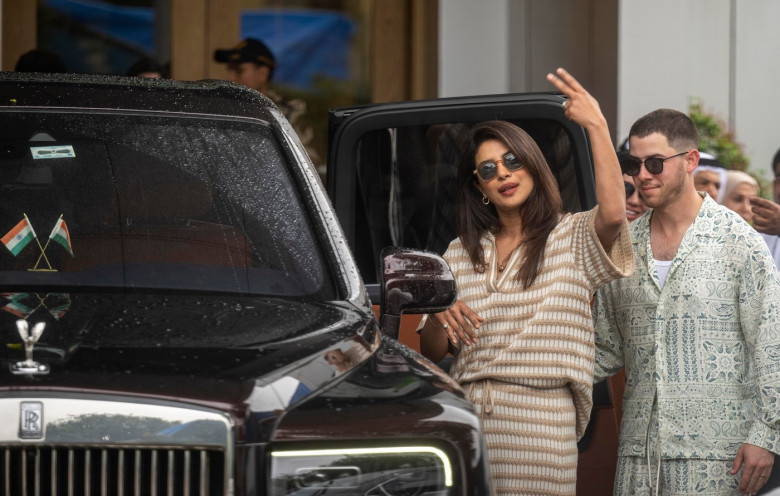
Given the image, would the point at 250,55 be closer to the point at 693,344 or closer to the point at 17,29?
the point at 17,29

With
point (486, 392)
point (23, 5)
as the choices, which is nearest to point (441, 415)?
point (486, 392)

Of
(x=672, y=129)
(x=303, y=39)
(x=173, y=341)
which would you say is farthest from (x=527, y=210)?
(x=303, y=39)

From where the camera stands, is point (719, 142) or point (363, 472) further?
point (719, 142)

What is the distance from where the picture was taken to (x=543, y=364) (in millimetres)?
3600

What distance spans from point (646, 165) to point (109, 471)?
2.18 m

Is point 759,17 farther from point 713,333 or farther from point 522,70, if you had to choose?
point 713,333

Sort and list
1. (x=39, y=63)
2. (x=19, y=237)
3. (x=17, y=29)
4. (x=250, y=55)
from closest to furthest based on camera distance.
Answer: (x=19, y=237), (x=39, y=63), (x=250, y=55), (x=17, y=29)

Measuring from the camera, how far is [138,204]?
11.1 feet

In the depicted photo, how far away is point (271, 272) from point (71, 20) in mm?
7488

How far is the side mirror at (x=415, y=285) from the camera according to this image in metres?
3.30

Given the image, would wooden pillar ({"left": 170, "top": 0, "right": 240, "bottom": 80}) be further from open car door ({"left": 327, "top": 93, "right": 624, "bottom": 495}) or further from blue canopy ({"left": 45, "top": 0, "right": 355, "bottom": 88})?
open car door ({"left": 327, "top": 93, "right": 624, "bottom": 495})

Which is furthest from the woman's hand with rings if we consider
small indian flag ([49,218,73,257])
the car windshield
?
small indian flag ([49,218,73,257])

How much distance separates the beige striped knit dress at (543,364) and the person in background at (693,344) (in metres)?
0.31

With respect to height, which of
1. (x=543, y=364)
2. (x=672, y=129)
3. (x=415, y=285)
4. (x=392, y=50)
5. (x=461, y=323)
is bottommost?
(x=543, y=364)
